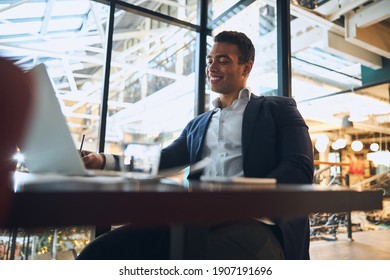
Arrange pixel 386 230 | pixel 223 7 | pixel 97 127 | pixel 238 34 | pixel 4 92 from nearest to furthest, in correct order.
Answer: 1. pixel 4 92
2. pixel 238 34
3. pixel 97 127
4. pixel 223 7
5. pixel 386 230

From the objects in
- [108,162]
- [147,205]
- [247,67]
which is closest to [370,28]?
[247,67]

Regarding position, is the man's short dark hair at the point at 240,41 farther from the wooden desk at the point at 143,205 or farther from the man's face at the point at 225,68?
the wooden desk at the point at 143,205

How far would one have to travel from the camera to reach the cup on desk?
815mm

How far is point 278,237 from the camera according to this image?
3.36ft

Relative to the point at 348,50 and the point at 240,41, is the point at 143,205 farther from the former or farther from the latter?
the point at 348,50

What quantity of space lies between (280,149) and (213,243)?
571mm

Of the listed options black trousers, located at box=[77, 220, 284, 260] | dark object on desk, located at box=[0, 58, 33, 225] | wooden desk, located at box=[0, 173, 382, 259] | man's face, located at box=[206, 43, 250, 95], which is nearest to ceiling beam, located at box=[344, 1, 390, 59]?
man's face, located at box=[206, 43, 250, 95]

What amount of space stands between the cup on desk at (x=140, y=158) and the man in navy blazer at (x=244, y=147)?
252 millimetres

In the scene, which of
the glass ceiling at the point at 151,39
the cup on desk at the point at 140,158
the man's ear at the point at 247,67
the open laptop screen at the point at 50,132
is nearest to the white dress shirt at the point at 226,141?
the man's ear at the point at 247,67

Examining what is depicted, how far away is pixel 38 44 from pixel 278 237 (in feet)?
16.2

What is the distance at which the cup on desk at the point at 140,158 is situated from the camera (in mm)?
815
